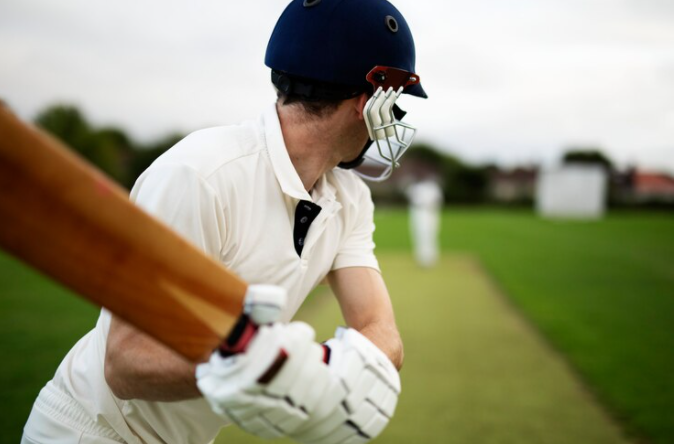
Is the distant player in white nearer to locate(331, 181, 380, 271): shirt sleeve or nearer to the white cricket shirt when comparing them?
locate(331, 181, 380, 271): shirt sleeve

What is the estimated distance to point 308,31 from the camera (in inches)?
69.4

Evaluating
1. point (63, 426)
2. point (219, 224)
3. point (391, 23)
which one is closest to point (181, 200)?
point (219, 224)

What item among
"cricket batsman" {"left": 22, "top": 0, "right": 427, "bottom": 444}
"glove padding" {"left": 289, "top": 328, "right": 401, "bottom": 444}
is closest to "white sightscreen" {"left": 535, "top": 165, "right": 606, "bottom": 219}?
"cricket batsman" {"left": 22, "top": 0, "right": 427, "bottom": 444}

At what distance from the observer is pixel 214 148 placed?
1.56 metres

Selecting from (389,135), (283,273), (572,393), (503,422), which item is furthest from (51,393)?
(572,393)

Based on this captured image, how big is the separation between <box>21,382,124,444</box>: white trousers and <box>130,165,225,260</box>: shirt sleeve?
69 centimetres

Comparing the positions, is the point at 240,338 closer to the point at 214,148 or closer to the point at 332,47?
the point at 214,148

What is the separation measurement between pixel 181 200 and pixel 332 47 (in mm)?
703

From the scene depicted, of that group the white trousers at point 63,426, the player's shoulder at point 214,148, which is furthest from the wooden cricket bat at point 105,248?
the white trousers at point 63,426

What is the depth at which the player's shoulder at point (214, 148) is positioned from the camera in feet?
4.78

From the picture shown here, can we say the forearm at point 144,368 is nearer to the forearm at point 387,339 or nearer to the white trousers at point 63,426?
the white trousers at point 63,426

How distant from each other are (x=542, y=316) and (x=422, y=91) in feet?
21.8

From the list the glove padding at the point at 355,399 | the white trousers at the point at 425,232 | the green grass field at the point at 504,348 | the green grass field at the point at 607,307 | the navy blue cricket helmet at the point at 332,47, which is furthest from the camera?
the white trousers at the point at 425,232

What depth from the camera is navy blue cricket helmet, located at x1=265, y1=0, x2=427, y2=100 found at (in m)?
1.74
